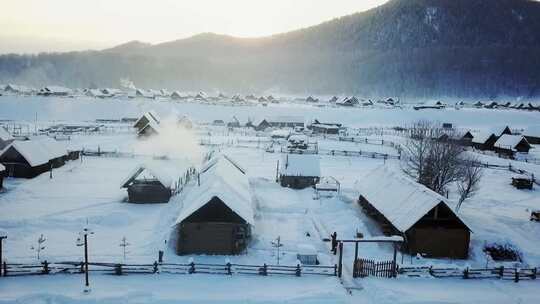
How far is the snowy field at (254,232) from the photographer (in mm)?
19328

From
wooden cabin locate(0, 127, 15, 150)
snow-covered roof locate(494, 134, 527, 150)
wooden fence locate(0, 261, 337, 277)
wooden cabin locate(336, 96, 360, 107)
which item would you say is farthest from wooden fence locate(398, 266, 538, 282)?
wooden cabin locate(336, 96, 360, 107)

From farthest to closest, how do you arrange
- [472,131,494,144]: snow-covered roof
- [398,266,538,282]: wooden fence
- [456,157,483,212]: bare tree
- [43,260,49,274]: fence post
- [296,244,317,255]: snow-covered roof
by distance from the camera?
1. [472,131,494,144]: snow-covered roof
2. [456,157,483,212]: bare tree
3. [296,244,317,255]: snow-covered roof
4. [398,266,538,282]: wooden fence
5. [43,260,49,274]: fence post

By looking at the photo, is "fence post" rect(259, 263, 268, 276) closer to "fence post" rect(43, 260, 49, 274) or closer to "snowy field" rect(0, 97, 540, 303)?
"snowy field" rect(0, 97, 540, 303)

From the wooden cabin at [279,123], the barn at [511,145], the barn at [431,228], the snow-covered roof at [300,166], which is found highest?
the wooden cabin at [279,123]

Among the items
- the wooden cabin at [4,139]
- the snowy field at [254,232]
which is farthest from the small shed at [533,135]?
the wooden cabin at [4,139]

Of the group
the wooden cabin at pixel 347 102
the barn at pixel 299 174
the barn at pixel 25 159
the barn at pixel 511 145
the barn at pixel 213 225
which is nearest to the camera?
the barn at pixel 213 225

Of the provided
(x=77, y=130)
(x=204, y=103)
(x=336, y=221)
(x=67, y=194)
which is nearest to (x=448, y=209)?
(x=336, y=221)

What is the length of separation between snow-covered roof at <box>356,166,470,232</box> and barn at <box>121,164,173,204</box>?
1526cm

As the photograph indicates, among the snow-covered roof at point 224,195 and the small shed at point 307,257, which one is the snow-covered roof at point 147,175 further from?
the small shed at point 307,257

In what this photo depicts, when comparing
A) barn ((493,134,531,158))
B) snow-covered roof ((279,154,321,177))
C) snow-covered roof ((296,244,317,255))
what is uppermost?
barn ((493,134,531,158))

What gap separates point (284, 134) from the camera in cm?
7075

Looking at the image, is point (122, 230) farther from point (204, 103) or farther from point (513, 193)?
point (204, 103)

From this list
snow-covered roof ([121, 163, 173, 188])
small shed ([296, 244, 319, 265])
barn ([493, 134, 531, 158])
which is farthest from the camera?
barn ([493, 134, 531, 158])

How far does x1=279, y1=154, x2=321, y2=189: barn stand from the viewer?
38969 millimetres
